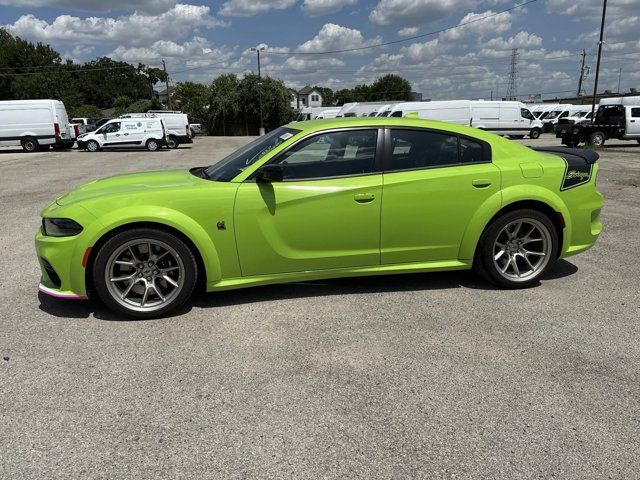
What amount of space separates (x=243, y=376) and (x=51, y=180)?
40.9ft

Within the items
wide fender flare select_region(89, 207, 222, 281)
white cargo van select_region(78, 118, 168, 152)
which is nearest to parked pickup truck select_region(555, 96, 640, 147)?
white cargo van select_region(78, 118, 168, 152)

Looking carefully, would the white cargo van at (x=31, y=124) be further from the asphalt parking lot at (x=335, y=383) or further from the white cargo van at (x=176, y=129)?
the asphalt parking lot at (x=335, y=383)

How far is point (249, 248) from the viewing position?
12.8ft

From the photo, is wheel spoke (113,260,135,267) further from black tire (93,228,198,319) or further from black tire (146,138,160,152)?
black tire (146,138,160,152)

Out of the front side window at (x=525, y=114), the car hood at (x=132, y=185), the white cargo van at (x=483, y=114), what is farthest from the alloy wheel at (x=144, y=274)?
the front side window at (x=525, y=114)

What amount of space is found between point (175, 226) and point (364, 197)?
1490 mm

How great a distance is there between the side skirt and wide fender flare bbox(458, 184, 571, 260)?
0.16m

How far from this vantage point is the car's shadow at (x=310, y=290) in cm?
409

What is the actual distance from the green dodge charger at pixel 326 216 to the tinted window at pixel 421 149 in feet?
0.03

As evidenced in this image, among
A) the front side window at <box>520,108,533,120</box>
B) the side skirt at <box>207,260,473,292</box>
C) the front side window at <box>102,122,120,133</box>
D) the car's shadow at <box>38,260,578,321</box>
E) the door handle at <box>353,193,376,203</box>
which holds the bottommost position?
the car's shadow at <box>38,260,578,321</box>

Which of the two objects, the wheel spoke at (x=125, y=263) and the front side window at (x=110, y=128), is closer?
the wheel spoke at (x=125, y=263)

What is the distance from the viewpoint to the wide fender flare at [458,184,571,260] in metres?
4.24

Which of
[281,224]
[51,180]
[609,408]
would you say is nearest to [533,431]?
[609,408]

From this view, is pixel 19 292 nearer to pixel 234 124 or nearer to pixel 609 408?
pixel 609 408
